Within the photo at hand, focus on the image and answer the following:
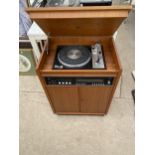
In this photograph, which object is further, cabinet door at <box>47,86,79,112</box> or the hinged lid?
cabinet door at <box>47,86,79,112</box>

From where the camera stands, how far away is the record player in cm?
91

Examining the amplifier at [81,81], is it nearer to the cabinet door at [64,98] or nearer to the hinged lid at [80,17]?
the cabinet door at [64,98]

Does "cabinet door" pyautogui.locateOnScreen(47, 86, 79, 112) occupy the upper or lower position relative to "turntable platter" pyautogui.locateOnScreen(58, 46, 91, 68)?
lower

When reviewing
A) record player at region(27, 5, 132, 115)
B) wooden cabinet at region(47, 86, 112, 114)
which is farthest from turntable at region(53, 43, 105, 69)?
wooden cabinet at region(47, 86, 112, 114)

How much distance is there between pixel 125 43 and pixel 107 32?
0.96 metres

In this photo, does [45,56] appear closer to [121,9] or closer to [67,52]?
[67,52]

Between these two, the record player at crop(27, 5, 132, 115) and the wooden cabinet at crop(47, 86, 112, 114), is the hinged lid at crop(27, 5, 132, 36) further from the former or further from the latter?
the wooden cabinet at crop(47, 86, 112, 114)

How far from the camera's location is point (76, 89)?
1.17m

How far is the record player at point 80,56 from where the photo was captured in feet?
2.98

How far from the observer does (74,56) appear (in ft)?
3.97

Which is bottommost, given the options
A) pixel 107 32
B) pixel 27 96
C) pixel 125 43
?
pixel 27 96
